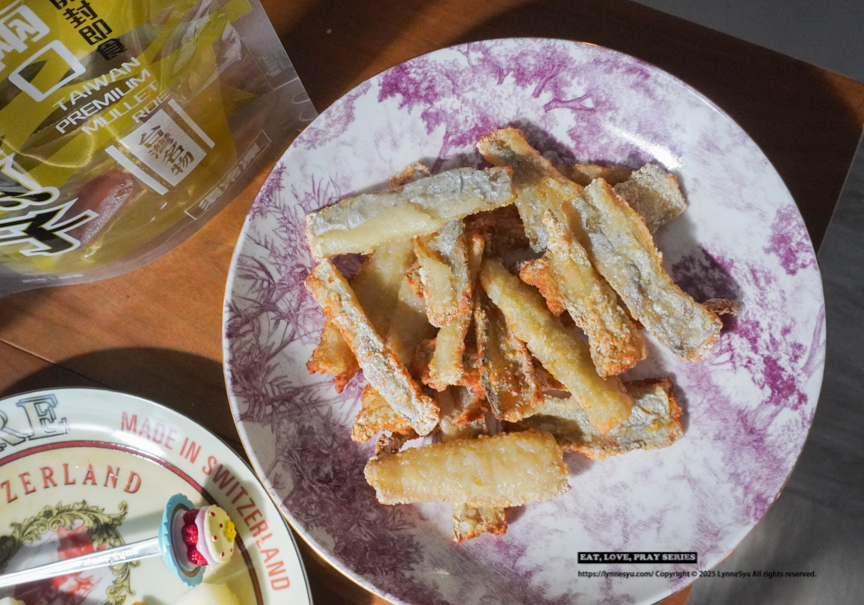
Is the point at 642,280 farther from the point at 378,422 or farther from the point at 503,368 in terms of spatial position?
the point at 378,422

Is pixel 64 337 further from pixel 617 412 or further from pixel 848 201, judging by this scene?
pixel 848 201

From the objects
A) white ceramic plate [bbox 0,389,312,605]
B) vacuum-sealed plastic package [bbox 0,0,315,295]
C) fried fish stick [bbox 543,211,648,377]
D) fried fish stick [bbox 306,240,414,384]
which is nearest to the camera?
vacuum-sealed plastic package [bbox 0,0,315,295]

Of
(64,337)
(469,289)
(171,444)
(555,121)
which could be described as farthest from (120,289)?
(555,121)

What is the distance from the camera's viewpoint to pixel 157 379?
129 centimetres

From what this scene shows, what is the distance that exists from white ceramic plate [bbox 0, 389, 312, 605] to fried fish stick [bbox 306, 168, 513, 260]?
52 centimetres

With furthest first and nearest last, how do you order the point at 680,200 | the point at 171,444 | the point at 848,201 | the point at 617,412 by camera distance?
the point at 848,201 → the point at 171,444 → the point at 680,200 → the point at 617,412

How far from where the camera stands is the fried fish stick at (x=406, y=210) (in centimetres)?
98

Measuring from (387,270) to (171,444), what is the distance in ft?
2.00

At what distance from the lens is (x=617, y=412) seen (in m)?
1.00

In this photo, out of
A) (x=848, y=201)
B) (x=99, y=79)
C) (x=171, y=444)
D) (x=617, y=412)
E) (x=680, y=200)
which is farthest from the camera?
(x=848, y=201)

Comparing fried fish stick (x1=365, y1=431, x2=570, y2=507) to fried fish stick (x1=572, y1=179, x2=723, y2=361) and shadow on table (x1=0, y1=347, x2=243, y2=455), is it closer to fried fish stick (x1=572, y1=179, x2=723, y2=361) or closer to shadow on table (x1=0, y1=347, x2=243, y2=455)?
Answer: fried fish stick (x1=572, y1=179, x2=723, y2=361)

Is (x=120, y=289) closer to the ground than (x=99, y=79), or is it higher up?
closer to the ground

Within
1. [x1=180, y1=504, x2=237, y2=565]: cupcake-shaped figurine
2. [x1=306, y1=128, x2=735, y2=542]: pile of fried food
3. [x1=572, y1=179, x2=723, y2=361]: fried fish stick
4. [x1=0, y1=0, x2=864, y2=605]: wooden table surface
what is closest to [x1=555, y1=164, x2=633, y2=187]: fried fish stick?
[x1=306, y1=128, x2=735, y2=542]: pile of fried food

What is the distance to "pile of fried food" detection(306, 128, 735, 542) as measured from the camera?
990 millimetres
